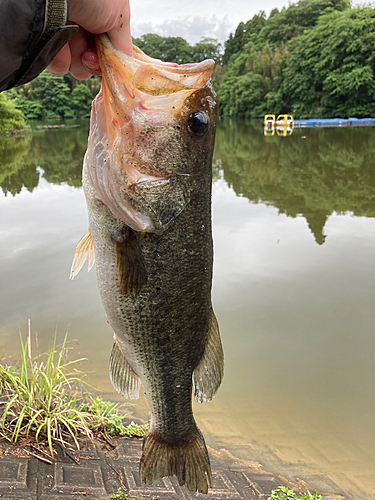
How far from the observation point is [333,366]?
4.60 meters

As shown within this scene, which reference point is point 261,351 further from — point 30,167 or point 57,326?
point 30,167

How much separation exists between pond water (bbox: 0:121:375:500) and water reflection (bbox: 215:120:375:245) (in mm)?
106

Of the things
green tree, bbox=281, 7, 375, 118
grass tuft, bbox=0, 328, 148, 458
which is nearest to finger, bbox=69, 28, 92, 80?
grass tuft, bbox=0, 328, 148, 458

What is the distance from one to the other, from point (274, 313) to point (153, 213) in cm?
424

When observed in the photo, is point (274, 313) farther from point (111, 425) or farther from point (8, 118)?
point (8, 118)

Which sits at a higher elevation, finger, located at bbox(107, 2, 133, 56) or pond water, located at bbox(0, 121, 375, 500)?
finger, located at bbox(107, 2, 133, 56)

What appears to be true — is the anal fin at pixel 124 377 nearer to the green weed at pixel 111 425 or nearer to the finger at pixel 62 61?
the finger at pixel 62 61

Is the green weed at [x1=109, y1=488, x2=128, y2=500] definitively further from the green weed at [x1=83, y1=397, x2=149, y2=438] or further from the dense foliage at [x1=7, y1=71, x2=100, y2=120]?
the dense foliage at [x1=7, y1=71, x2=100, y2=120]

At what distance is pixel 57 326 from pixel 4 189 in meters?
9.76

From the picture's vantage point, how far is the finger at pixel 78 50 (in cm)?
162

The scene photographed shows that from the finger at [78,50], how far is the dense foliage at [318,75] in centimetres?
4255

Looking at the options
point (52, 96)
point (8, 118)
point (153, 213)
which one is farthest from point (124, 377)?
point (52, 96)

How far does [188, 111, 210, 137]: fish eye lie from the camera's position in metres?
1.65

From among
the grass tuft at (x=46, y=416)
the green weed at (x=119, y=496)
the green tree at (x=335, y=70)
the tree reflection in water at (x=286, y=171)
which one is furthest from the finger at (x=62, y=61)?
the green tree at (x=335, y=70)
